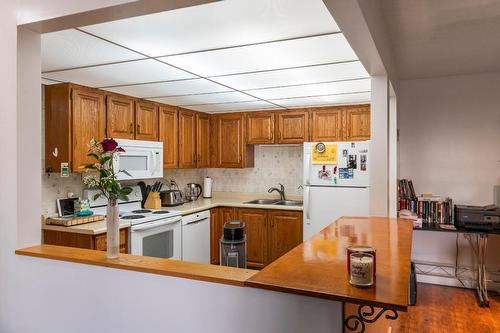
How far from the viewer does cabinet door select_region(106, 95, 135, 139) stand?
3.50 meters

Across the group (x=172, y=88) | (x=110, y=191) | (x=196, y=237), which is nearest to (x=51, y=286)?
(x=110, y=191)

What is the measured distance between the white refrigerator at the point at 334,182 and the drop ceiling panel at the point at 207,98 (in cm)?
99

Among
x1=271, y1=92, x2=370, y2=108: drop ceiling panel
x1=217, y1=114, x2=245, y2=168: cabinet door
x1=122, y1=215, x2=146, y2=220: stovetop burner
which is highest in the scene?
x1=271, y1=92, x2=370, y2=108: drop ceiling panel

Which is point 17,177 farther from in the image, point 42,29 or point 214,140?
point 214,140

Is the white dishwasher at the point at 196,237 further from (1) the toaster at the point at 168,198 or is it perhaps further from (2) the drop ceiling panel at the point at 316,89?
(2) the drop ceiling panel at the point at 316,89

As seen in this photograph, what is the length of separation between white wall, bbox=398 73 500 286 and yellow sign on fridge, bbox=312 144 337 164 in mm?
788

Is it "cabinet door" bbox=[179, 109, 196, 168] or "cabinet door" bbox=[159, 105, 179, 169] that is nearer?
"cabinet door" bbox=[159, 105, 179, 169]

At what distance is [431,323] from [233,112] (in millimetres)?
3346

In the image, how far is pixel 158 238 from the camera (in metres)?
3.48

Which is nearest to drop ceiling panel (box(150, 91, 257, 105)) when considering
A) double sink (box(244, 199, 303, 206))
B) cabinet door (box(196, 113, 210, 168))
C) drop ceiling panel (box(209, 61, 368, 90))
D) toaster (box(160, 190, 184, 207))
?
drop ceiling panel (box(209, 61, 368, 90))

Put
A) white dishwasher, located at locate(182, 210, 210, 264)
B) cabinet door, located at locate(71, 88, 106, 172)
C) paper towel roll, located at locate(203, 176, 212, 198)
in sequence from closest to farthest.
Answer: cabinet door, located at locate(71, 88, 106, 172) < white dishwasher, located at locate(182, 210, 210, 264) < paper towel roll, located at locate(203, 176, 212, 198)

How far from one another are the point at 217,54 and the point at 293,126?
245cm

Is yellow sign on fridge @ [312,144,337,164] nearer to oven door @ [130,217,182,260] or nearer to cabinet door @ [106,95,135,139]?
oven door @ [130,217,182,260]

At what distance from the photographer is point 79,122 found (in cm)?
318
